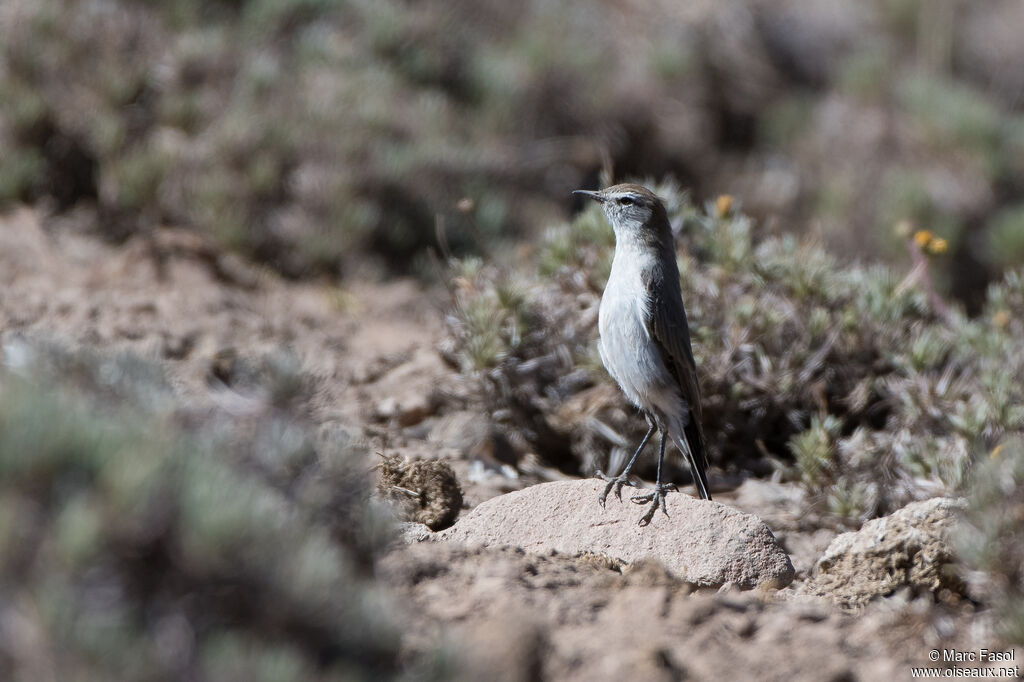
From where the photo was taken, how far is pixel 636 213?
16.3 ft

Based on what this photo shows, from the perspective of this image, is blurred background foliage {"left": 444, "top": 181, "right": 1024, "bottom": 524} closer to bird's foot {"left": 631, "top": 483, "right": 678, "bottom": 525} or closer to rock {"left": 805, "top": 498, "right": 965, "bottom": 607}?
rock {"left": 805, "top": 498, "right": 965, "bottom": 607}

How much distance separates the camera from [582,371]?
5875 mm

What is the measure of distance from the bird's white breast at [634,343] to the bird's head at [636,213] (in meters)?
0.13

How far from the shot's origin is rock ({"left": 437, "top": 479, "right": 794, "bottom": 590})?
13.3ft

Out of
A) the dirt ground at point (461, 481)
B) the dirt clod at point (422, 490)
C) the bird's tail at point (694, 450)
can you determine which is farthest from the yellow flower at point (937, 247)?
the dirt clod at point (422, 490)

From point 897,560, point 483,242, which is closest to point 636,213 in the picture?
point 897,560

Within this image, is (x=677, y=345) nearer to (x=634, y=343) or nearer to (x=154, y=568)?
(x=634, y=343)

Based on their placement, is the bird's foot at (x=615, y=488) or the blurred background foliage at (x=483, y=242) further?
the bird's foot at (x=615, y=488)

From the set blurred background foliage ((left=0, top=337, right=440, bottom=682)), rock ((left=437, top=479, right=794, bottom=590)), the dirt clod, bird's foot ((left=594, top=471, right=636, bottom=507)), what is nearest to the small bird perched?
bird's foot ((left=594, top=471, right=636, bottom=507))

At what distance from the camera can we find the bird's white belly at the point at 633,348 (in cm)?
468

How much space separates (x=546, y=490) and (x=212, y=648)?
2284 mm

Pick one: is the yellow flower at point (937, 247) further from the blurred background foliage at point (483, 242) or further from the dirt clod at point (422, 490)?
the dirt clod at point (422, 490)

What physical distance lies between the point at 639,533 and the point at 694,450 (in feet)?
2.92

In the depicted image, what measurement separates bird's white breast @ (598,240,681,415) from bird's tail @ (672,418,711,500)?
0.50 ft
